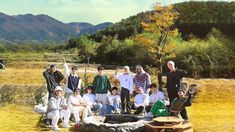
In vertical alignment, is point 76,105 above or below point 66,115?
above

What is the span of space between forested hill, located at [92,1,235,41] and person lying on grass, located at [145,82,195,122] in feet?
91.4

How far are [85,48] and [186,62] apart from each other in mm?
12291

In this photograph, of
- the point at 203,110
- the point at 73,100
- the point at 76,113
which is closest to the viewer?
the point at 73,100

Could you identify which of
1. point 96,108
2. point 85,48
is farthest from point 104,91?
point 85,48

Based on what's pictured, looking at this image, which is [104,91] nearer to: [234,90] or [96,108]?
[96,108]

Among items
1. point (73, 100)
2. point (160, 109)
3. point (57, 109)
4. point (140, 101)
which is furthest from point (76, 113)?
point (160, 109)

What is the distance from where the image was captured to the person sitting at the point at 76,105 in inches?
495

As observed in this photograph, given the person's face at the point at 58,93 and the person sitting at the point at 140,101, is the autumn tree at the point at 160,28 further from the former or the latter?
the person's face at the point at 58,93

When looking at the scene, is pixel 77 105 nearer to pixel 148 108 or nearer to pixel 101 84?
pixel 101 84

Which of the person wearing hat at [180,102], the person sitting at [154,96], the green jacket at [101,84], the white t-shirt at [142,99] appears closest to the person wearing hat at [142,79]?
the white t-shirt at [142,99]

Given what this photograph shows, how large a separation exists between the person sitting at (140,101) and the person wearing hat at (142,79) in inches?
8.2

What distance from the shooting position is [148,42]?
2494 centimetres

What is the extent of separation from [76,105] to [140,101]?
1620mm

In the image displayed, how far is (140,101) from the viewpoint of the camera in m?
12.9
